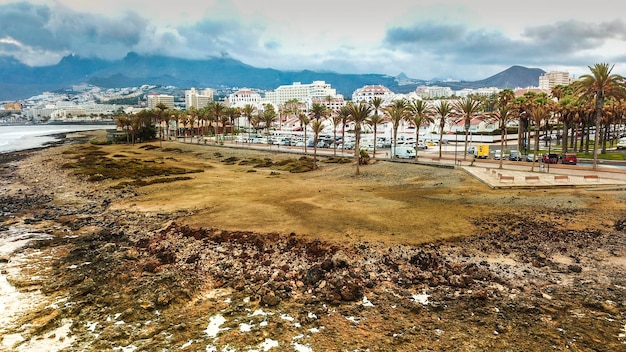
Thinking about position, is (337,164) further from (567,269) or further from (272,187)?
(567,269)

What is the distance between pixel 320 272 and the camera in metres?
15.7

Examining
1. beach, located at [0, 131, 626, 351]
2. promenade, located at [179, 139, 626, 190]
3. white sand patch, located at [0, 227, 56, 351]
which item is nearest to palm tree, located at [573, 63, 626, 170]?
promenade, located at [179, 139, 626, 190]

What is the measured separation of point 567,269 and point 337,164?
3826cm

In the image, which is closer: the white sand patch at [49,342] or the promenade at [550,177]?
the white sand patch at [49,342]

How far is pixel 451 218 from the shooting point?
23.1 m

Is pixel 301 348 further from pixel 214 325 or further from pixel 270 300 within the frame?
pixel 214 325

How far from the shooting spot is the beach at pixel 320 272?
11570 mm

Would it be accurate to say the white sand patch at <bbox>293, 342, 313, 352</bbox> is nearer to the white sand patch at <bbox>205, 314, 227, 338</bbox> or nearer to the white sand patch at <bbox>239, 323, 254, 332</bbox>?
the white sand patch at <bbox>239, 323, 254, 332</bbox>

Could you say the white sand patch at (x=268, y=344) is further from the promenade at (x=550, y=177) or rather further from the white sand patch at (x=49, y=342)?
the promenade at (x=550, y=177)

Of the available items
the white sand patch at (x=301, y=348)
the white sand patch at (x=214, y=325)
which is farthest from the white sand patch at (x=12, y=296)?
the white sand patch at (x=301, y=348)

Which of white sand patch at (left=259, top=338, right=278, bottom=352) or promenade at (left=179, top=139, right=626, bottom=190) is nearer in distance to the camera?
white sand patch at (left=259, top=338, right=278, bottom=352)

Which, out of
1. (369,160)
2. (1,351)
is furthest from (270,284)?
(369,160)

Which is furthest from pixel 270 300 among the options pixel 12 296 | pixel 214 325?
pixel 12 296

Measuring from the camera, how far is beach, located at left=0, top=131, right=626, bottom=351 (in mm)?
11570
